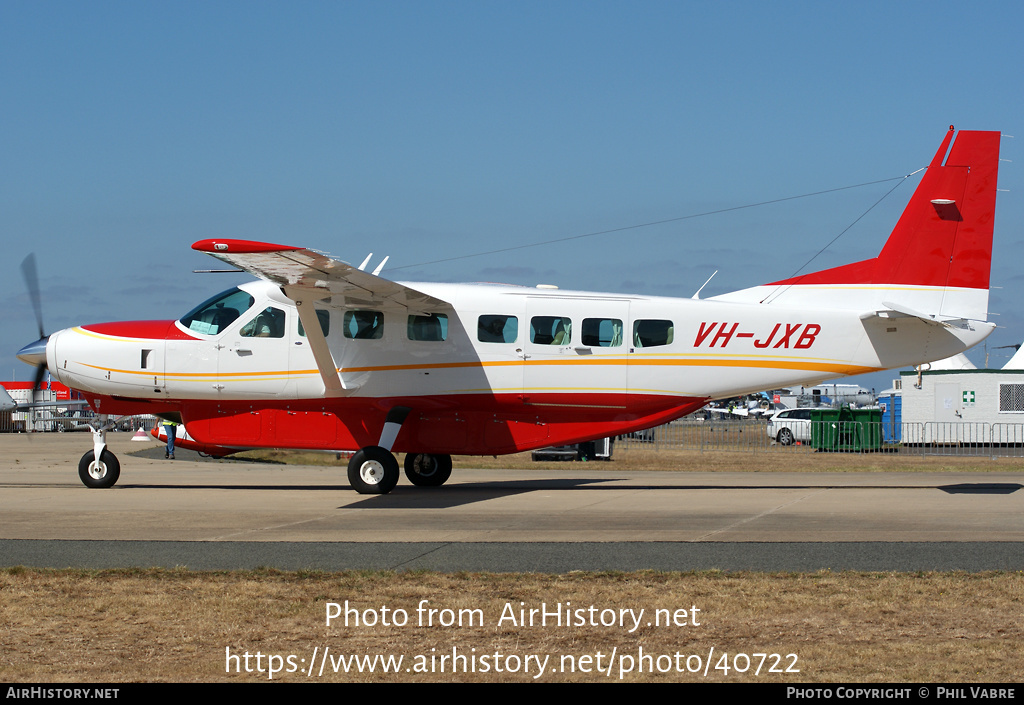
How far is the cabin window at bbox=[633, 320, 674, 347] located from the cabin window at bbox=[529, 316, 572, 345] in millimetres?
1098

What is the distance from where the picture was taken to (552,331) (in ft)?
50.2

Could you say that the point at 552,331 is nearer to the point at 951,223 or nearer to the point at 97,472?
the point at 951,223

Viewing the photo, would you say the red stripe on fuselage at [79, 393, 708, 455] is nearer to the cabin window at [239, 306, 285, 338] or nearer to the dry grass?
the cabin window at [239, 306, 285, 338]

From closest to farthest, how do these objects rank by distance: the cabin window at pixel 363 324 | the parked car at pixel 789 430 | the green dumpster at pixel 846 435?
the cabin window at pixel 363 324
the green dumpster at pixel 846 435
the parked car at pixel 789 430

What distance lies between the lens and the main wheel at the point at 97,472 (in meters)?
16.3

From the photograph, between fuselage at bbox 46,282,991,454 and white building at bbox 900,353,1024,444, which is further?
white building at bbox 900,353,1024,444

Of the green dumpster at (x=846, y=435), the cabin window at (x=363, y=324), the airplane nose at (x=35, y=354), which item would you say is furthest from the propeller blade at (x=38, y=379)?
the green dumpster at (x=846, y=435)

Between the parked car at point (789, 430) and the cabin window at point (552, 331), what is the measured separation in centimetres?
2787

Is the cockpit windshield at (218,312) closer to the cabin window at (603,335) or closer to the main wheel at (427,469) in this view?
the main wheel at (427,469)

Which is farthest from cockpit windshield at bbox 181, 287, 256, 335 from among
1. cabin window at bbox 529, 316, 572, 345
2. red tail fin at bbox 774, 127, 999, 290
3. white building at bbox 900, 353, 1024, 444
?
white building at bbox 900, 353, 1024, 444

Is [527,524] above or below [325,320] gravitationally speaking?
below

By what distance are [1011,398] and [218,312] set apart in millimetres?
30236

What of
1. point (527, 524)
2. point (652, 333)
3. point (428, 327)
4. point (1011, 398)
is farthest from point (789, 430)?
point (527, 524)

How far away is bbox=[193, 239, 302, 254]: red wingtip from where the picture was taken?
38.2ft
